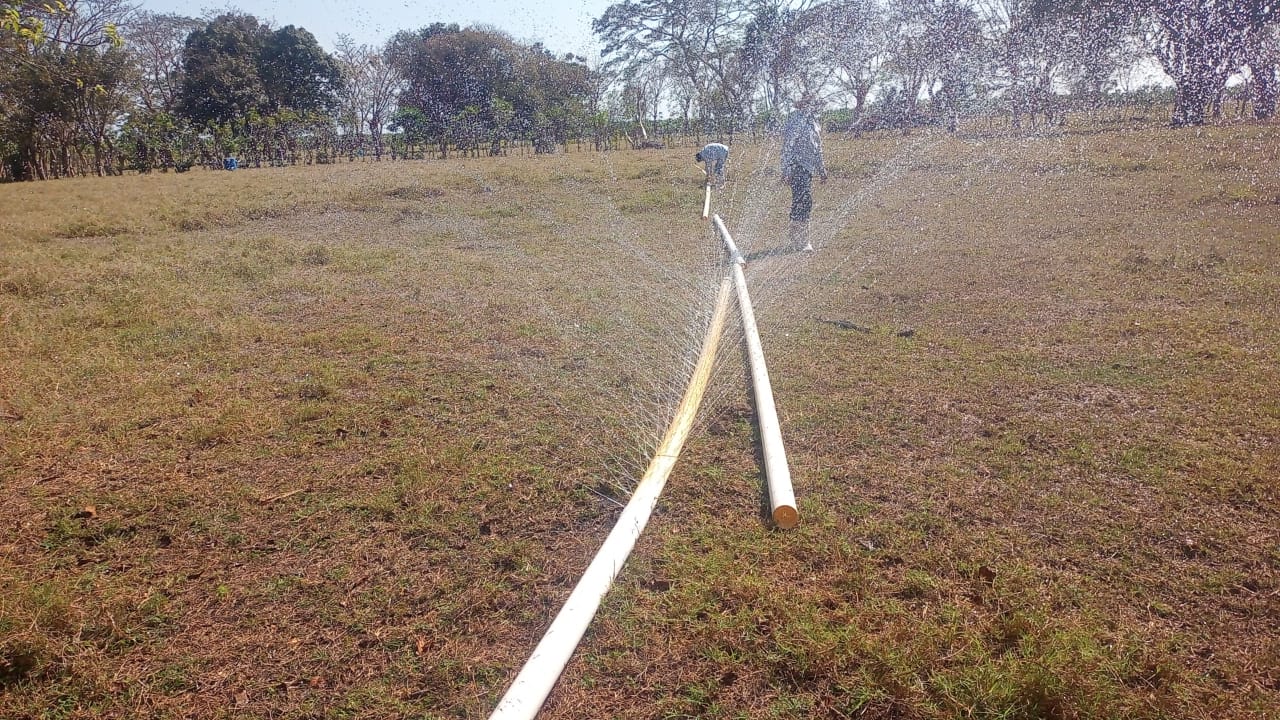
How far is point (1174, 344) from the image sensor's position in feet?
14.6

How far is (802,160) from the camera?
7969 millimetres

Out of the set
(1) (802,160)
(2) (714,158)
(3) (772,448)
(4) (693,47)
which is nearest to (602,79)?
(4) (693,47)

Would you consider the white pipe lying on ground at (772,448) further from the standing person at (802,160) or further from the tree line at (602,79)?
the tree line at (602,79)

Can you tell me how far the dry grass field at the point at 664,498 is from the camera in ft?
6.72

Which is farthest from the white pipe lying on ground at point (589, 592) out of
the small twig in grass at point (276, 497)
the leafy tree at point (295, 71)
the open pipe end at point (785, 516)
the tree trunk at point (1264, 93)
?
the leafy tree at point (295, 71)

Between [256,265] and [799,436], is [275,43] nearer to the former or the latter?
[256,265]

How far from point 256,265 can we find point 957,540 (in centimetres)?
803

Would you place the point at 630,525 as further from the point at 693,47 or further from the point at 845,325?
the point at 693,47

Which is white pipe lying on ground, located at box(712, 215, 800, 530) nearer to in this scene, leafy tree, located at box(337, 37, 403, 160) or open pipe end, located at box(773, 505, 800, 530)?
open pipe end, located at box(773, 505, 800, 530)

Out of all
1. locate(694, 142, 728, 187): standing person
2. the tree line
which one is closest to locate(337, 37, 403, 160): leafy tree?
the tree line

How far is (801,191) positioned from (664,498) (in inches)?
236

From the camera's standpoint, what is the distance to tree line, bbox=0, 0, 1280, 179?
1553cm

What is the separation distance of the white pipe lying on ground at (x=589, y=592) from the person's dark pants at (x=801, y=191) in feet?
16.7

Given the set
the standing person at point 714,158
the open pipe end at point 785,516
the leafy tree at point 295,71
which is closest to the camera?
the open pipe end at point 785,516
